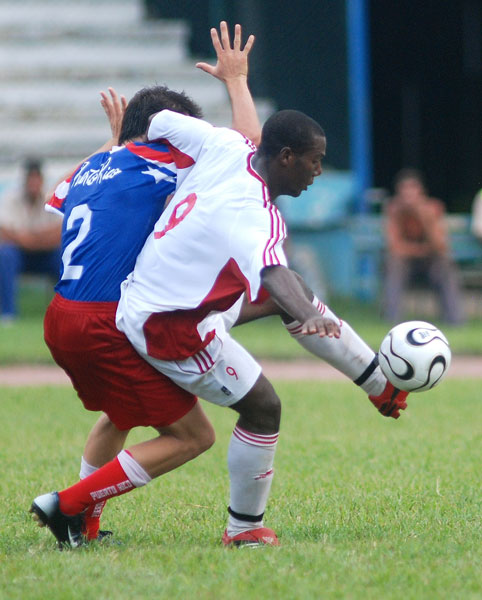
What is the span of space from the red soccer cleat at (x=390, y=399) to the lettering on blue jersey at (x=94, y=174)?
146 cm

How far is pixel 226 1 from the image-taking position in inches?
688

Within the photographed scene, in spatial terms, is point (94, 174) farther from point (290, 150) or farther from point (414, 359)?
A: point (414, 359)

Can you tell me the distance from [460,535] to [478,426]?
3.00 metres

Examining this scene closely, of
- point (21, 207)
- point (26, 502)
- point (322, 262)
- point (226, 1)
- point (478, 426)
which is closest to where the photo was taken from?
point (26, 502)

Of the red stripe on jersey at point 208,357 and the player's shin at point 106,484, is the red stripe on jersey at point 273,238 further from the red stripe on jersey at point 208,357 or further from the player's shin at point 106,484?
the player's shin at point 106,484

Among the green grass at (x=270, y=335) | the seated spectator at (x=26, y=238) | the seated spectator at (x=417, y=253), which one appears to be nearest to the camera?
the green grass at (x=270, y=335)

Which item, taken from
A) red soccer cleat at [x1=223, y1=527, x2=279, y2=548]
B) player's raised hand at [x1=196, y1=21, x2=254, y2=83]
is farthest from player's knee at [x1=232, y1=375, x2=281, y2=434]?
player's raised hand at [x1=196, y1=21, x2=254, y2=83]

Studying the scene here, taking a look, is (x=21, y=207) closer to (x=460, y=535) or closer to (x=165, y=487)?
(x=165, y=487)

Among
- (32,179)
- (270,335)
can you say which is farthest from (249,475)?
(32,179)

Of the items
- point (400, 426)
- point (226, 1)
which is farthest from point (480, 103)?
point (400, 426)

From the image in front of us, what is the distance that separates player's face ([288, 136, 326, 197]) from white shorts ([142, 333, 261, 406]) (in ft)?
2.22

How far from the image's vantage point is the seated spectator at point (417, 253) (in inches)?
524

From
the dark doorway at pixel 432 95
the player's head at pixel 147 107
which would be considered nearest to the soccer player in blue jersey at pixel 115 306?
the player's head at pixel 147 107

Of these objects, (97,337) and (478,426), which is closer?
(97,337)
